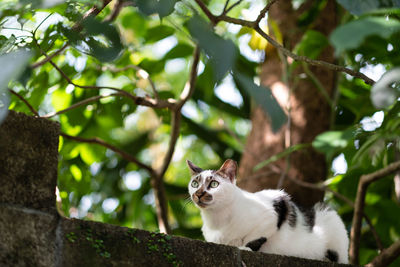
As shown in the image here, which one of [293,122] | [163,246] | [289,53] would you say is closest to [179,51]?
[293,122]

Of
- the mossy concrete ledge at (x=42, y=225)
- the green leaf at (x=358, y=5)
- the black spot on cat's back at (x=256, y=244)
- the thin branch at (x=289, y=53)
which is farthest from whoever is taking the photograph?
the black spot on cat's back at (x=256, y=244)

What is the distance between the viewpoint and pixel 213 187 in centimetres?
223

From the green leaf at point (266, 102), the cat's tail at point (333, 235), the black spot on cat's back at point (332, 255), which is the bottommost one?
the black spot on cat's back at point (332, 255)

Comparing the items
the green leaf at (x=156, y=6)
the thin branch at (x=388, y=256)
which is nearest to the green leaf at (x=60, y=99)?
the thin branch at (x=388, y=256)

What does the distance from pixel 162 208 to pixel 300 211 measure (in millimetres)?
971

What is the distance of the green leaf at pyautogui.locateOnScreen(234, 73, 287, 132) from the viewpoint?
0.66 m

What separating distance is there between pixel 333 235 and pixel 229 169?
0.55m

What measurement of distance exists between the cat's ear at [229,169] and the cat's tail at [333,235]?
1.44 ft

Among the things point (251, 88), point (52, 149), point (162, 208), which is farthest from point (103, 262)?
point (162, 208)

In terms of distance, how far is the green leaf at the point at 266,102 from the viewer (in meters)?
0.66

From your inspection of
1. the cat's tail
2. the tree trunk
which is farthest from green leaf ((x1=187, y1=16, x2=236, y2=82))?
the tree trunk

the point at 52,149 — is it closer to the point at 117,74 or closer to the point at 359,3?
the point at 359,3

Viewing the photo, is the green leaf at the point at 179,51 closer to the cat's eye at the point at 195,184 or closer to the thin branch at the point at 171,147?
the thin branch at the point at 171,147

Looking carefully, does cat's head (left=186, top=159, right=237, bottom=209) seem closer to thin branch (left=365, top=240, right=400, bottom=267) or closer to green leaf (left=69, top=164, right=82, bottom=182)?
thin branch (left=365, top=240, right=400, bottom=267)
